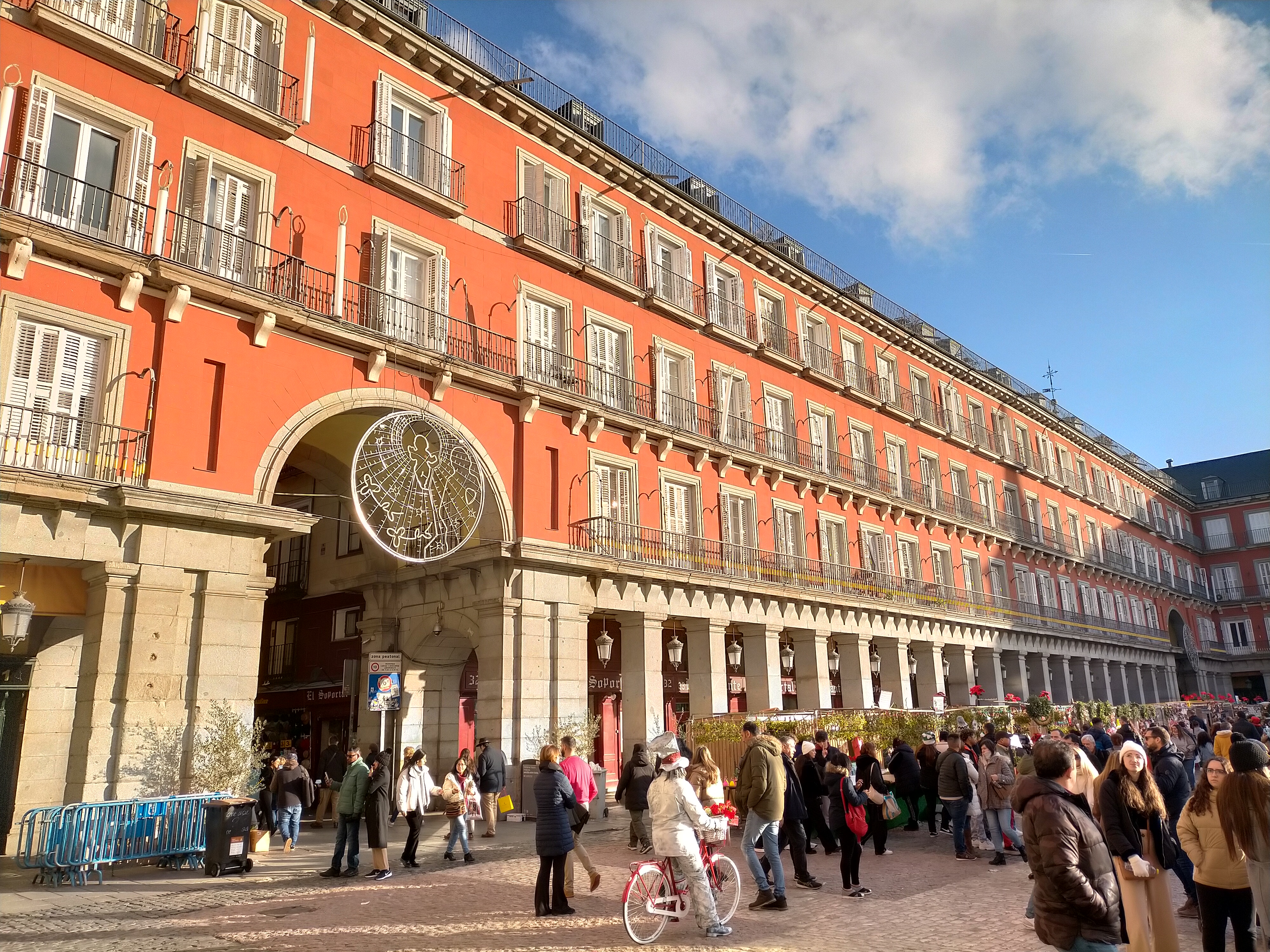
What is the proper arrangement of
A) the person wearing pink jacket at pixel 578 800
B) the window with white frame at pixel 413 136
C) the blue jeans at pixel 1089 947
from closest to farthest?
1. the blue jeans at pixel 1089 947
2. the person wearing pink jacket at pixel 578 800
3. the window with white frame at pixel 413 136

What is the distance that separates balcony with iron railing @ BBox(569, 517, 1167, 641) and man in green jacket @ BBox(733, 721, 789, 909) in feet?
34.1

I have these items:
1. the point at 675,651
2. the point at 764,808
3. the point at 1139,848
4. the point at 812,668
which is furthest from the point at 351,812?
the point at 812,668

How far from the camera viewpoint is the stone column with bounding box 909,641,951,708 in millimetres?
30812

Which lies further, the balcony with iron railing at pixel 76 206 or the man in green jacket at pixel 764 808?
the balcony with iron railing at pixel 76 206

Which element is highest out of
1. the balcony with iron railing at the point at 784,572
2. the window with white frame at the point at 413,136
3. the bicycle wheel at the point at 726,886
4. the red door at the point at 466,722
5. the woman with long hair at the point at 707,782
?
the window with white frame at the point at 413,136

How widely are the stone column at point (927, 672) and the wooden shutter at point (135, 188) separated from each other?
25879 millimetres

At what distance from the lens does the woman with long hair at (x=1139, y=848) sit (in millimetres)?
5922

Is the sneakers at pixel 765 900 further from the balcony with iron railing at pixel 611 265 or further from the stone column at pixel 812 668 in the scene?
the stone column at pixel 812 668

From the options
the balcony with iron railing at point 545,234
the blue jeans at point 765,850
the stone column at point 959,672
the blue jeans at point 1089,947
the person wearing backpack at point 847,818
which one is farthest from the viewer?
the stone column at point 959,672

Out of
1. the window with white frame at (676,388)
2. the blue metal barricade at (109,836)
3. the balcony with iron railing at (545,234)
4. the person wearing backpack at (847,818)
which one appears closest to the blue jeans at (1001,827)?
the person wearing backpack at (847,818)

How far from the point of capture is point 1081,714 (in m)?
26.8

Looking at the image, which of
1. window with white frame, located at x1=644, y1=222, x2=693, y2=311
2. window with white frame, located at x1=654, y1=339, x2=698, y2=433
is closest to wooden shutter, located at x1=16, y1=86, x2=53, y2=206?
window with white frame, located at x1=644, y1=222, x2=693, y2=311

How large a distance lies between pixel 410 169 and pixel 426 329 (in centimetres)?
370

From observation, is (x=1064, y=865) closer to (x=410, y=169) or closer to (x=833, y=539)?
(x=410, y=169)
